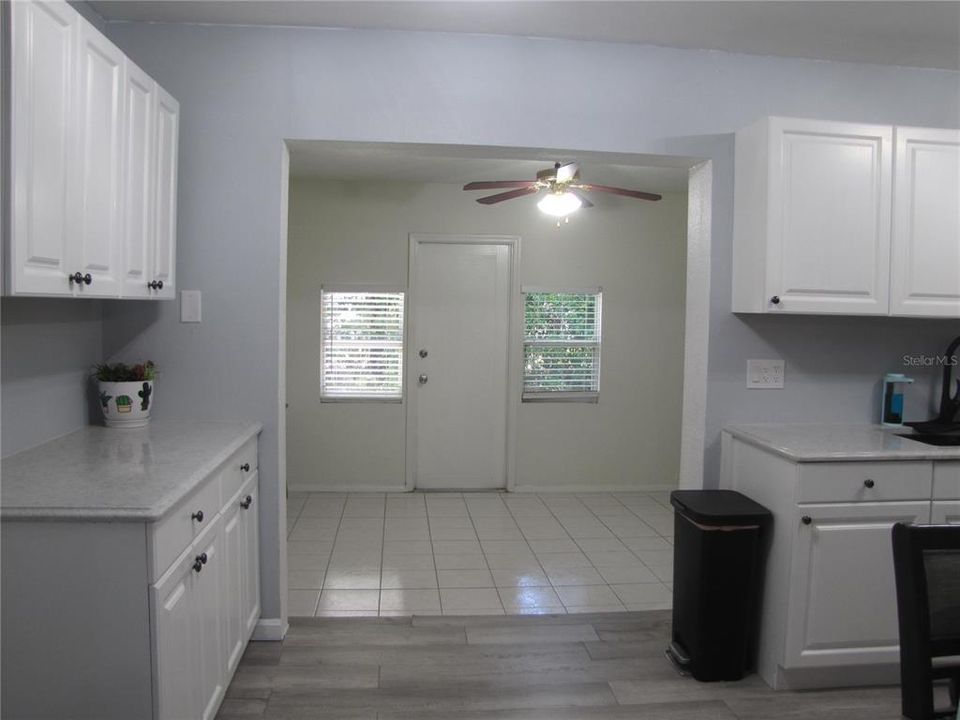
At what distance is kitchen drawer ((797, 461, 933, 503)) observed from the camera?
2357 millimetres

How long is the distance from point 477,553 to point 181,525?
2.35 metres

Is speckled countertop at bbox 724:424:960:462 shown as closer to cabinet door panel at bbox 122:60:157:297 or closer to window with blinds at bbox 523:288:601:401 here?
cabinet door panel at bbox 122:60:157:297

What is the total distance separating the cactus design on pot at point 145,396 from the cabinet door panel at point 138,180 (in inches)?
15.2

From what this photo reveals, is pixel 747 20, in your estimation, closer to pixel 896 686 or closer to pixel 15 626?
pixel 896 686

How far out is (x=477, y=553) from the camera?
3.86m

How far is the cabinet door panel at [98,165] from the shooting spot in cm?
180

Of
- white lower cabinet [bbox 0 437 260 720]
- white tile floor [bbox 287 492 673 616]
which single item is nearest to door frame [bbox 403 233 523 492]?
white tile floor [bbox 287 492 673 616]

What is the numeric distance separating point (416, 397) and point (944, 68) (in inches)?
144

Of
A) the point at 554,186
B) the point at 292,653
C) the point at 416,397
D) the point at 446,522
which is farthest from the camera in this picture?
the point at 416,397

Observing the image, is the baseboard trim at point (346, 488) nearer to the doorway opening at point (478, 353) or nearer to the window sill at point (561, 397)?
the doorway opening at point (478, 353)

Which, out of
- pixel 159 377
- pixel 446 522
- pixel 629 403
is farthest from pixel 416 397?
pixel 159 377

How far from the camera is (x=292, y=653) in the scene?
2633mm

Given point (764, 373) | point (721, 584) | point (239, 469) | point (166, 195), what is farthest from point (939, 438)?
point (166, 195)

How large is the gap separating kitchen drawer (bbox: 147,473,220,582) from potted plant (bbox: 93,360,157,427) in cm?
58
